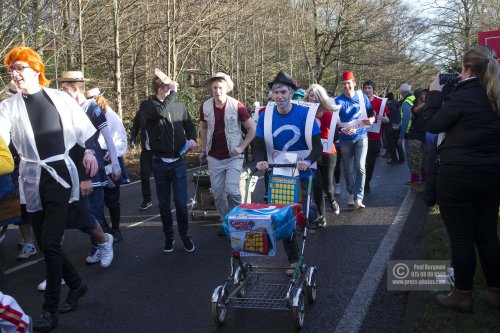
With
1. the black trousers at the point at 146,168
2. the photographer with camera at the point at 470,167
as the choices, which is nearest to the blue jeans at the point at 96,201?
the black trousers at the point at 146,168

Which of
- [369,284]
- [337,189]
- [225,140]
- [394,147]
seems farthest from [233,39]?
[369,284]

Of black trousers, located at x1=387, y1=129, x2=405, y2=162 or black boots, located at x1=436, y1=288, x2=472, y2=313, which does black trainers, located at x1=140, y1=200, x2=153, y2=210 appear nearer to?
black boots, located at x1=436, y1=288, x2=472, y2=313

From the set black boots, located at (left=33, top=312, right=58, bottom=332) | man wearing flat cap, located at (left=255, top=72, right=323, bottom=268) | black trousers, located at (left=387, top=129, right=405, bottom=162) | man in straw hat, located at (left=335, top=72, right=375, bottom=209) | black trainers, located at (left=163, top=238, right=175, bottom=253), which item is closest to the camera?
black boots, located at (left=33, top=312, right=58, bottom=332)

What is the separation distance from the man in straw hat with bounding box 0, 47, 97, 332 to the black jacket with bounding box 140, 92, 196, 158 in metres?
1.92

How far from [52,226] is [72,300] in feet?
2.87

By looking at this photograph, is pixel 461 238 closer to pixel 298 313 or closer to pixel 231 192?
pixel 298 313

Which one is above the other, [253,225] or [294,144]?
[294,144]

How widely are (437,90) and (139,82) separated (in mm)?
20897

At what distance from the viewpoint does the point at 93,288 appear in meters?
5.39

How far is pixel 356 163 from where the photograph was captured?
29.2 ft

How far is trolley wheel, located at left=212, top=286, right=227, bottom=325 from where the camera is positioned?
13.8 ft

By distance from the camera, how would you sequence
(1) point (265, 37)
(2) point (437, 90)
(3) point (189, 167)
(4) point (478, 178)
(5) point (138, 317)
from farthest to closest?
(1) point (265, 37)
(3) point (189, 167)
(5) point (138, 317)
(2) point (437, 90)
(4) point (478, 178)

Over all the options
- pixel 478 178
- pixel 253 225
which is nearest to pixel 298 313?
pixel 253 225

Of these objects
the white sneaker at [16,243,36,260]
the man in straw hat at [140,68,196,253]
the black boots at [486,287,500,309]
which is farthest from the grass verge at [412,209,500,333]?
the white sneaker at [16,243,36,260]
